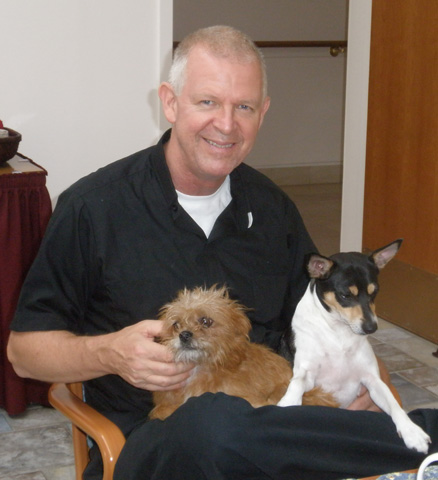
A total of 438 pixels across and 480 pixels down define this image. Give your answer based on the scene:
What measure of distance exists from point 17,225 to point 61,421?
80 centimetres

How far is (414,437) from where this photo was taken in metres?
1.58

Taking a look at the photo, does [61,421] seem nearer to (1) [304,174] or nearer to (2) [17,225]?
(2) [17,225]

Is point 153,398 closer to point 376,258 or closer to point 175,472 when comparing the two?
point 175,472

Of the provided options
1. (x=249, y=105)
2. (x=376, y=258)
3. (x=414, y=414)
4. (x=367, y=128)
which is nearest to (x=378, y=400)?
(x=414, y=414)

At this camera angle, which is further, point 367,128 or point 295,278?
point 367,128

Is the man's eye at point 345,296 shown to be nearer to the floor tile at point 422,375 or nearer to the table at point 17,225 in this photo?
the table at point 17,225

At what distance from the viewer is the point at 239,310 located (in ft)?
6.25

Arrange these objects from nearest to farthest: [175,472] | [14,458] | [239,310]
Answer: [175,472] → [239,310] → [14,458]

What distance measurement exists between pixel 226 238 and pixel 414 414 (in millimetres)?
593

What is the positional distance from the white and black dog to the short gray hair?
1.59 feet

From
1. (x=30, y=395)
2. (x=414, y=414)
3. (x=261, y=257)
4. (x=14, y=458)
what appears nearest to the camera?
(x=414, y=414)

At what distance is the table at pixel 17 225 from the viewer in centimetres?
309

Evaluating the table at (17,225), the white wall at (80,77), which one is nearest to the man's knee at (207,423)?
the table at (17,225)

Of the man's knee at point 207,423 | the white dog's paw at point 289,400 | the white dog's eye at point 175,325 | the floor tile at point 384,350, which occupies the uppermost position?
the white dog's eye at point 175,325
